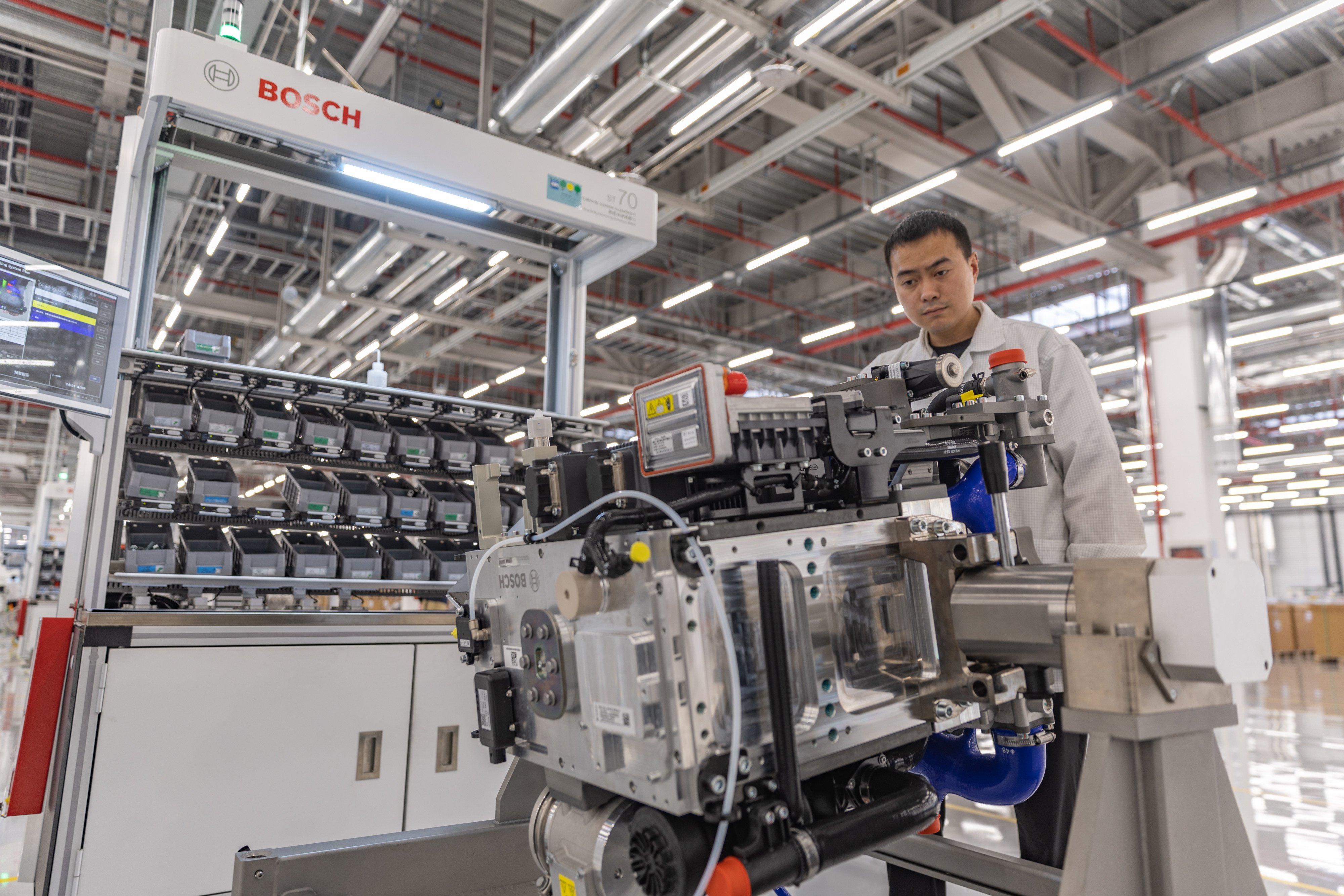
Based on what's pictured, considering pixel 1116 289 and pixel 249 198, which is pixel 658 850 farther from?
pixel 1116 289

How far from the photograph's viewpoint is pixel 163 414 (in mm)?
2566

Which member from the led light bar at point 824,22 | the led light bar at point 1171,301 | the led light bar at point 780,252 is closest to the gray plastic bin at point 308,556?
the led light bar at point 824,22

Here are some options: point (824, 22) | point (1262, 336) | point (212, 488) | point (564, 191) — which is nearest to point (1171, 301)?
point (1262, 336)

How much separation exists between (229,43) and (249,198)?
6.20 m

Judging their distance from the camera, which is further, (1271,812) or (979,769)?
(1271,812)

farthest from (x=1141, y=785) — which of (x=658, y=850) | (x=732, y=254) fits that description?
(x=732, y=254)

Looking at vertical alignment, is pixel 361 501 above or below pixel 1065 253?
below

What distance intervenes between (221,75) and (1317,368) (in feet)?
36.0

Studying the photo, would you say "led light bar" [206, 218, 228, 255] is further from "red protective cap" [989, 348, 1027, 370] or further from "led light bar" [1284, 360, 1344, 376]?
"led light bar" [1284, 360, 1344, 376]

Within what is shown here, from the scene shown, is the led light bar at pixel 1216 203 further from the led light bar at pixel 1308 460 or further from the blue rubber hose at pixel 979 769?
the led light bar at pixel 1308 460

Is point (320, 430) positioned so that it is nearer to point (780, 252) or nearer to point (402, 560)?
point (402, 560)

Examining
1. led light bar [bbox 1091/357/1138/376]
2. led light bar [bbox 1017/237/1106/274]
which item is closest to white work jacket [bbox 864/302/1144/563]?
→ led light bar [bbox 1017/237/1106/274]

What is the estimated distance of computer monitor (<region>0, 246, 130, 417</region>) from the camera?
6.84 feet

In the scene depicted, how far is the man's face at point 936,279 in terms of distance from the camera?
1.75 metres
